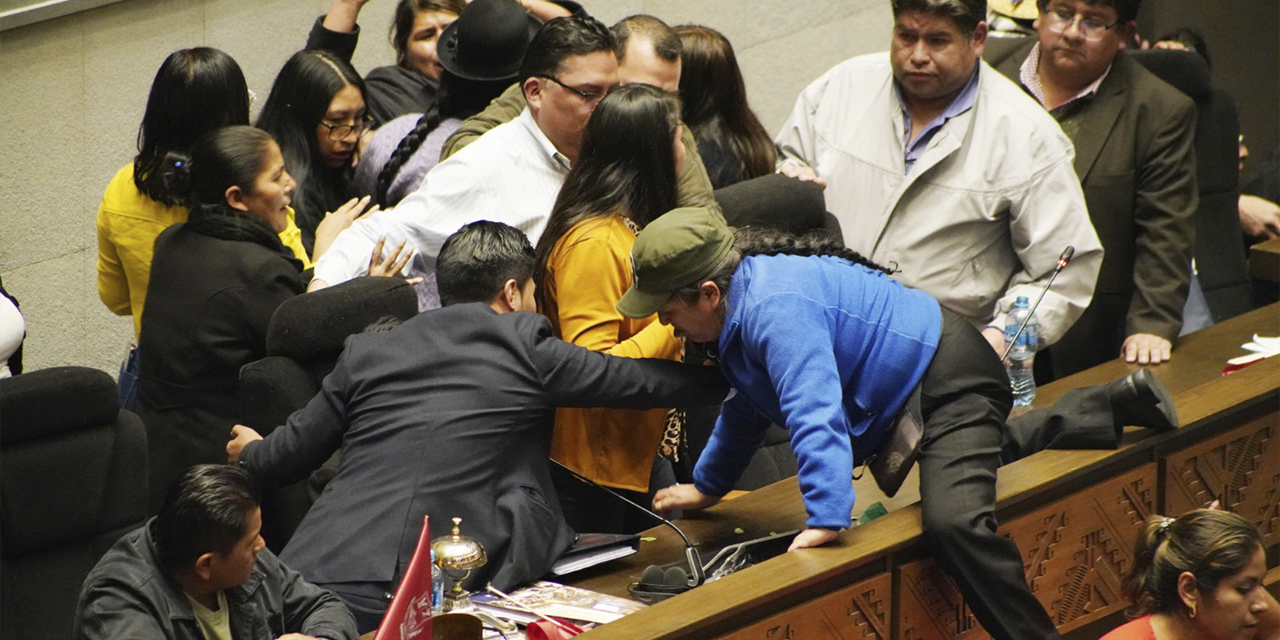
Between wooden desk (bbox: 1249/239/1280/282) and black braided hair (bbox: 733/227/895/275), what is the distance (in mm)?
2937

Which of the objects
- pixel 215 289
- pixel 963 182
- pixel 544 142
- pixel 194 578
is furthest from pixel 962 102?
pixel 194 578

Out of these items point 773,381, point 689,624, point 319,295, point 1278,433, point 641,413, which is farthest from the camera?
point 1278,433

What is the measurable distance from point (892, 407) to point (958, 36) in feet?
4.38

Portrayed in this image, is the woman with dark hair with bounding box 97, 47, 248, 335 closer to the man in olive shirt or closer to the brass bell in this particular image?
the man in olive shirt

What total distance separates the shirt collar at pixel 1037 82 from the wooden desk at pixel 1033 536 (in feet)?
2.80

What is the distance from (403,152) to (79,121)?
1.66 meters

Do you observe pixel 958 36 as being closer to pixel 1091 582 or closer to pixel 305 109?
pixel 1091 582

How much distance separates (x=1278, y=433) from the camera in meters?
4.11

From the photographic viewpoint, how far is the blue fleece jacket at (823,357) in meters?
3.04

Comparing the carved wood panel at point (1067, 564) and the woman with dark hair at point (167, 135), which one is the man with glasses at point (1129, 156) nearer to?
the carved wood panel at point (1067, 564)

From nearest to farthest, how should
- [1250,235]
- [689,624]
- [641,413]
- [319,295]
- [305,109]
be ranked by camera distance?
1. [689,624]
2. [641,413]
3. [319,295]
4. [305,109]
5. [1250,235]

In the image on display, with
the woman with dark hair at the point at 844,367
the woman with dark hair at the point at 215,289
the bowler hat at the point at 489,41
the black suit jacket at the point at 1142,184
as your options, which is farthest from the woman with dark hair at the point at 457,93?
the black suit jacket at the point at 1142,184

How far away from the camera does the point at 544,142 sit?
12.6 feet

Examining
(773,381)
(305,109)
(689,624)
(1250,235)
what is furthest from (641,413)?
(1250,235)
